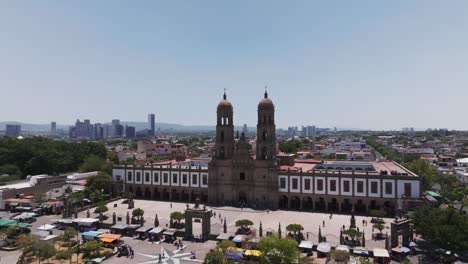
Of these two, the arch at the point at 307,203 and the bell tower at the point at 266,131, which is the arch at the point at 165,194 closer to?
the bell tower at the point at 266,131

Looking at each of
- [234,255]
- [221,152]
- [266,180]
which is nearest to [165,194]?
[221,152]

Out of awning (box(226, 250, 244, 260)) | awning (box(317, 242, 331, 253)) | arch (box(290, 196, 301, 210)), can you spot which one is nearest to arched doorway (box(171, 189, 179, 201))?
arch (box(290, 196, 301, 210))

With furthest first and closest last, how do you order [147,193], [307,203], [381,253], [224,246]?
[147,193], [307,203], [381,253], [224,246]

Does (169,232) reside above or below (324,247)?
below

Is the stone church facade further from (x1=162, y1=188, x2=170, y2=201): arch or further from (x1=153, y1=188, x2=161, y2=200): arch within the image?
(x1=153, y1=188, x2=161, y2=200): arch

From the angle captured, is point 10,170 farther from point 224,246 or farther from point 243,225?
point 224,246

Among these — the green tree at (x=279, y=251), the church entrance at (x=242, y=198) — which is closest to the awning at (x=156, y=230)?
the green tree at (x=279, y=251)
